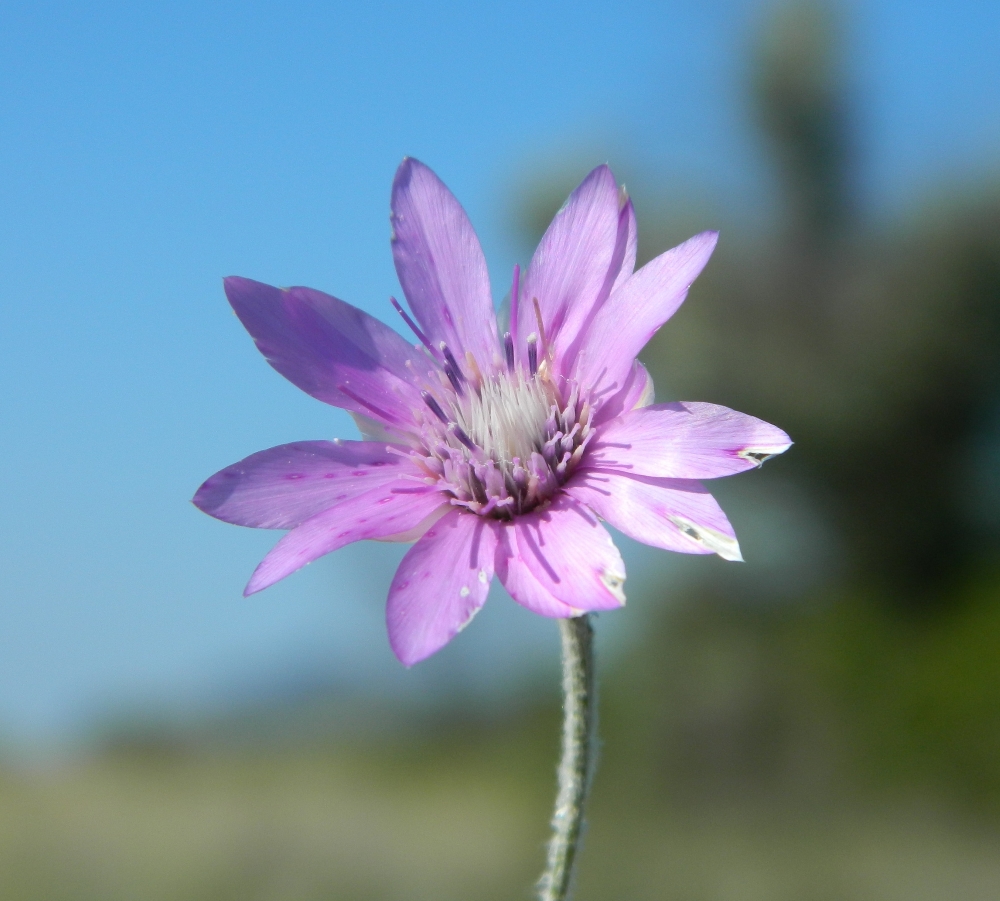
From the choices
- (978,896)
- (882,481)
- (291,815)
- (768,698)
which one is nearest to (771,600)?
(768,698)

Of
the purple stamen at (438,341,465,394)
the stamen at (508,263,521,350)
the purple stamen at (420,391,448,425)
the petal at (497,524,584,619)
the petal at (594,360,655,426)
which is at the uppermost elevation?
the stamen at (508,263,521,350)

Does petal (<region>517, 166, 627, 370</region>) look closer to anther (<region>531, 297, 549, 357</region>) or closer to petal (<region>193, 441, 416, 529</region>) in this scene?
anther (<region>531, 297, 549, 357</region>)

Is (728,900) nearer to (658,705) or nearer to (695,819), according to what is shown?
(695,819)

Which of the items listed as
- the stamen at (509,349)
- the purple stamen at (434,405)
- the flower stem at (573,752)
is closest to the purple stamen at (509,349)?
the stamen at (509,349)

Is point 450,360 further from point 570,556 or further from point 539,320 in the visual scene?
point 570,556

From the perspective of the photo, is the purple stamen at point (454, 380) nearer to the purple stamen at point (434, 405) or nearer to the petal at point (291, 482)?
the purple stamen at point (434, 405)

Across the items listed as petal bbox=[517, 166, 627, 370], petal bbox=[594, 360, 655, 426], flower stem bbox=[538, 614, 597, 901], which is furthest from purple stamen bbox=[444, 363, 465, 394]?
flower stem bbox=[538, 614, 597, 901]
